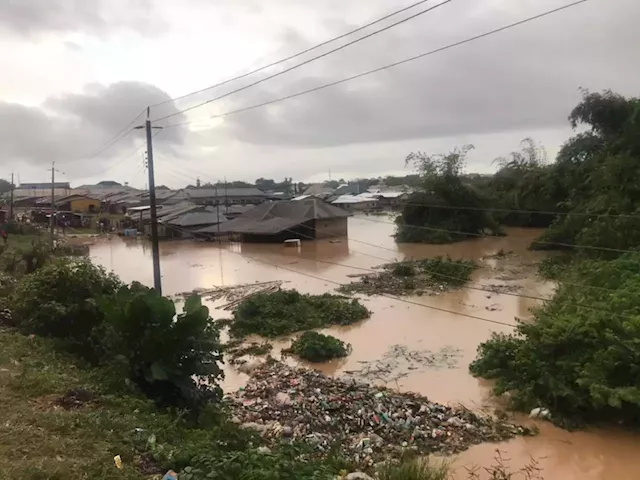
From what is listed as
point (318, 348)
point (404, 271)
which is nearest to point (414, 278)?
point (404, 271)

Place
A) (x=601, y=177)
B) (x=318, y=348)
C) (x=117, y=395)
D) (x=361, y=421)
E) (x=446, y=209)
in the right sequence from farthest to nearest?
1. (x=446, y=209)
2. (x=601, y=177)
3. (x=318, y=348)
4. (x=361, y=421)
5. (x=117, y=395)

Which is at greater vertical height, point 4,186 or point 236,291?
point 4,186

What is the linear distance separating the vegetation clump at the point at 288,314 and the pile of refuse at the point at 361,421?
4.80m

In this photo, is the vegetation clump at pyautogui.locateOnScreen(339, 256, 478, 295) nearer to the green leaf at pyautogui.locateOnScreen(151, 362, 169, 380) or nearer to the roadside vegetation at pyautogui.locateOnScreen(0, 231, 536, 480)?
the roadside vegetation at pyautogui.locateOnScreen(0, 231, 536, 480)

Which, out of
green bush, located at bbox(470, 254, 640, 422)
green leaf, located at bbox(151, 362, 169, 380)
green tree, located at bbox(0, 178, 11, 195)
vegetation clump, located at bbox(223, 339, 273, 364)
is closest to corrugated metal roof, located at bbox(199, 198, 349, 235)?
vegetation clump, located at bbox(223, 339, 273, 364)

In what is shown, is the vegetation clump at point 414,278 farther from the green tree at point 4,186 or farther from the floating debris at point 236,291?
the green tree at point 4,186

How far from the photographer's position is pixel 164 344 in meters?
7.19

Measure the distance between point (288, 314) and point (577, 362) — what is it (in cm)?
853

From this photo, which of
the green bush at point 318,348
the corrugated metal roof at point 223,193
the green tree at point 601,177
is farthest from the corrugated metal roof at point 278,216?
the corrugated metal roof at point 223,193

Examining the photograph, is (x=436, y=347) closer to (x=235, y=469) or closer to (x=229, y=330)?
(x=229, y=330)

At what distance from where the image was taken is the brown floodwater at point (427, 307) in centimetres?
795

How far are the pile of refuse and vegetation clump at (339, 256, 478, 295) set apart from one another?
33.0 ft

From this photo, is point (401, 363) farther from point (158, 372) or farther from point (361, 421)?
point (158, 372)

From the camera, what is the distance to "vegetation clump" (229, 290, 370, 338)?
1488 cm
